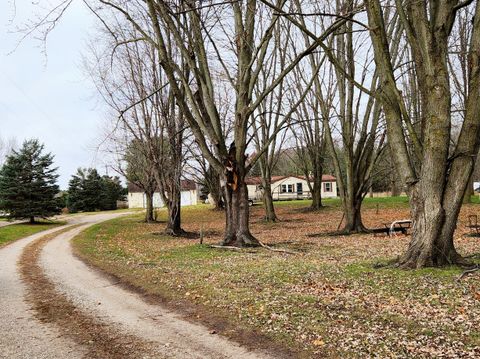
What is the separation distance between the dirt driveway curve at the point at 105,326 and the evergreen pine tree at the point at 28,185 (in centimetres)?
2387

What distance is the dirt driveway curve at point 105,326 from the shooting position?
487 centimetres

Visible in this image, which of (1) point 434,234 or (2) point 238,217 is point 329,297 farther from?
(2) point 238,217

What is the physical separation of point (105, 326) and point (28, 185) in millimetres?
29308

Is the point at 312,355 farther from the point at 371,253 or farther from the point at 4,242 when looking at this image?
the point at 4,242

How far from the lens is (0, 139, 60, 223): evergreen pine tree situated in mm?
31094

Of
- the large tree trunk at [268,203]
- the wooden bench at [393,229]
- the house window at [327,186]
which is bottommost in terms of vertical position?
the wooden bench at [393,229]

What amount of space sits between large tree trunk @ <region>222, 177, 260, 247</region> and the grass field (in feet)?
4.64

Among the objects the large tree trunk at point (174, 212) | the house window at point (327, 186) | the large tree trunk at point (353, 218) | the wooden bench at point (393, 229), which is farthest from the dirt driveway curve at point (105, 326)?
the house window at point (327, 186)

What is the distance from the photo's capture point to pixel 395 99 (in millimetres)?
8969

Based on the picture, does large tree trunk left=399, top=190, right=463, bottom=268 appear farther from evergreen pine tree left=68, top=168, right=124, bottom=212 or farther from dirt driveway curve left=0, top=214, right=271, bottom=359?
evergreen pine tree left=68, top=168, right=124, bottom=212

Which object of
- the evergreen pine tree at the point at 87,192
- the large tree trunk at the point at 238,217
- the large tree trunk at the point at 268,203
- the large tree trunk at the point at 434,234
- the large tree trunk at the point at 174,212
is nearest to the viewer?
the large tree trunk at the point at 434,234

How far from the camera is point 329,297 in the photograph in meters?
6.77

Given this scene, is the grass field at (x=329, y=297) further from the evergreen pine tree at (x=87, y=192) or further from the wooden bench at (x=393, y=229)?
the evergreen pine tree at (x=87, y=192)

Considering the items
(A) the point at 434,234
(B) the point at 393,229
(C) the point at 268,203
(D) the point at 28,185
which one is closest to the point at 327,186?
(C) the point at 268,203
